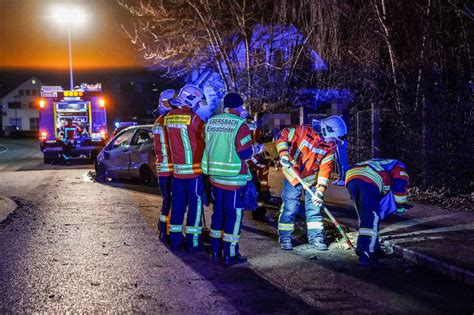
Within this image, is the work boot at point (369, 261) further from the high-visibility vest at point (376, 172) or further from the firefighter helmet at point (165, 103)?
the firefighter helmet at point (165, 103)

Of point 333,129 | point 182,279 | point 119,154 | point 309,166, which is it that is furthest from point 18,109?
point 182,279

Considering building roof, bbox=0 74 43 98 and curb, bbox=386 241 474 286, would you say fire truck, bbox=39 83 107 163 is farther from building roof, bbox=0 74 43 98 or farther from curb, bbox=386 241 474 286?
building roof, bbox=0 74 43 98

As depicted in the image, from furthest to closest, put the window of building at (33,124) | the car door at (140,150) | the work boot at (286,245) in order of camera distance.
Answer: the window of building at (33,124) → the car door at (140,150) → the work boot at (286,245)

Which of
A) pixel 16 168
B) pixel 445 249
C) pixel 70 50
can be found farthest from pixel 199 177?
pixel 70 50

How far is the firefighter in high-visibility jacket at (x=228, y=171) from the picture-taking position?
20.4ft

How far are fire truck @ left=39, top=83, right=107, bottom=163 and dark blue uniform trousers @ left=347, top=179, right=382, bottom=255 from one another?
1609 cm

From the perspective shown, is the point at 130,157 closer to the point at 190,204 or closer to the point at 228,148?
the point at 190,204

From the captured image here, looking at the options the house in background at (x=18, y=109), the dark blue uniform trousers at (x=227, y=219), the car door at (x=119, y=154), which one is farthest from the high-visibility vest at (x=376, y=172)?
the house in background at (x=18, y=109)

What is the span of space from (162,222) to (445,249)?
12.1ft

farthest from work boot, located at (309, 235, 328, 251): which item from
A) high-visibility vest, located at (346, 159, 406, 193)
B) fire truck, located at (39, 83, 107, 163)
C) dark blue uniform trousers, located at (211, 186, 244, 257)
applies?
fire truck, located at (39, 83, 107, 163)

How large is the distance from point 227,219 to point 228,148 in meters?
0.83

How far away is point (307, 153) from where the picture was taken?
671cm

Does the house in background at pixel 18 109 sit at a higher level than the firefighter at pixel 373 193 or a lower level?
higher

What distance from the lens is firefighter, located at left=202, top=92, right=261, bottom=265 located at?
6.21 meters
